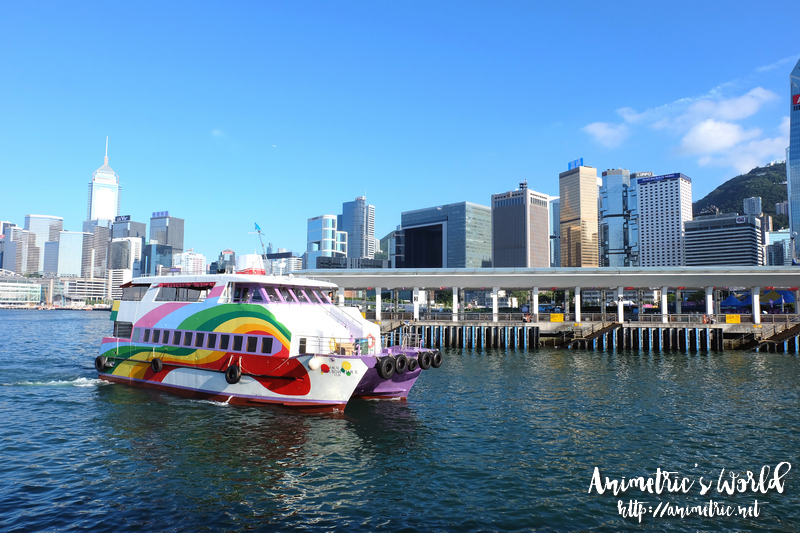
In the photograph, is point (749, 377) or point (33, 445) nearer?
point (33, 445)

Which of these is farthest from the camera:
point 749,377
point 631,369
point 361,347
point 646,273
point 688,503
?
point 646,273

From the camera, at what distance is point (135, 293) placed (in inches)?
1171

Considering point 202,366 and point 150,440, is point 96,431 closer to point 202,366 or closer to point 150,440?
point 150,440

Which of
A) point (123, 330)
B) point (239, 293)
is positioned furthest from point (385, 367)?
point (123, 330)

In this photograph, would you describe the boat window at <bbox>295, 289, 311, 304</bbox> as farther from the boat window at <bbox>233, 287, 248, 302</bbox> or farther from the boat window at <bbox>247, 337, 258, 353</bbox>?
the boat window at <bbox>247, 337, 258, 353</bbox>

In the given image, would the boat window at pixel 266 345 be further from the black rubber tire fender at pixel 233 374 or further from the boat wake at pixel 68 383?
the boat wake at pixel 68 383

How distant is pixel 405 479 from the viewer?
15.1m

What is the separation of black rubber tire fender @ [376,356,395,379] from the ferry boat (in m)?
0.04

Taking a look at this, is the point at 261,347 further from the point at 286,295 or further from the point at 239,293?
the point at 239,293

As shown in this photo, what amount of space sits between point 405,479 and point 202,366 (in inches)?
547

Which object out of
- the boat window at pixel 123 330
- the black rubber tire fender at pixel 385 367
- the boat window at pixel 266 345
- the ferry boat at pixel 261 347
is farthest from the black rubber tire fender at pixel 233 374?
the boat window at pixel 123 330

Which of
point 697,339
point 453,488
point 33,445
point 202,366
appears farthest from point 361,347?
point 697,339

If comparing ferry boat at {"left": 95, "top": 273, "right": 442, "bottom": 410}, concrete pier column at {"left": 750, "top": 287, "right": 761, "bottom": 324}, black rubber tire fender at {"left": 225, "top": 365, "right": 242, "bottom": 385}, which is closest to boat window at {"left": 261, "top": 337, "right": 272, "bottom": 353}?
ferry boat at {"left": 95, "top": 273, "right": 442, "bottom": 410}

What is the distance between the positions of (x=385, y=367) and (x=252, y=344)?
251 inches
